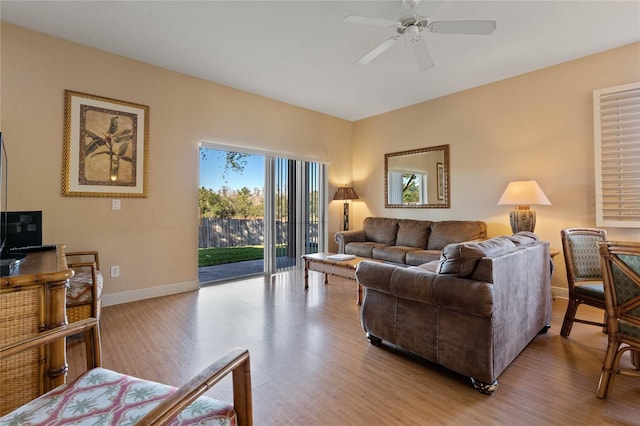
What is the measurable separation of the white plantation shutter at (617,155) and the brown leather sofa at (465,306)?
1.70m

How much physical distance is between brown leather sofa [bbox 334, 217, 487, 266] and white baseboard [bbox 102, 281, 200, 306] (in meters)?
2.40

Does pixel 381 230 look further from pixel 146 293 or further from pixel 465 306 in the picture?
pixel 146 293

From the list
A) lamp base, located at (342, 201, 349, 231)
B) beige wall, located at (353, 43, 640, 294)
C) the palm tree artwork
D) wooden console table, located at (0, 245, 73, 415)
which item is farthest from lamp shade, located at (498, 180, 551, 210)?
the palm tree artwork

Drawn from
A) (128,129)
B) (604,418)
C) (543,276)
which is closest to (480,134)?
(543,276)

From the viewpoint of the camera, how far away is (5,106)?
2.73 meters

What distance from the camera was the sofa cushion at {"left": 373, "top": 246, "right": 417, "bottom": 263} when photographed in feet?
13.5

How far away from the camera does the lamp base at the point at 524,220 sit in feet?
11.2

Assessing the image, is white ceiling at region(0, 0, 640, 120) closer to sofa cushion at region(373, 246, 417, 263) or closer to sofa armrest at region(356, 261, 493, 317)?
sofa armrest at region(356, 261, 493, 317)

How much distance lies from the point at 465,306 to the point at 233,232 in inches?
201

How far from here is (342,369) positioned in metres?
1.96

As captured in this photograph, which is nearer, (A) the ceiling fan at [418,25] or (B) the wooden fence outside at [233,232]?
(A) the ceiling fan at [418,25]

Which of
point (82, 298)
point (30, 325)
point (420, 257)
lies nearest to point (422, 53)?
point (420, 257)

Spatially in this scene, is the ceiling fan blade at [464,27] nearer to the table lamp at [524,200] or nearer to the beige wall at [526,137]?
the table lamp at [524,200]

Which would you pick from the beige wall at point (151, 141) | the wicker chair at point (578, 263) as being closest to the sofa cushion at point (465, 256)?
the wicker chair at point (578, 263)
